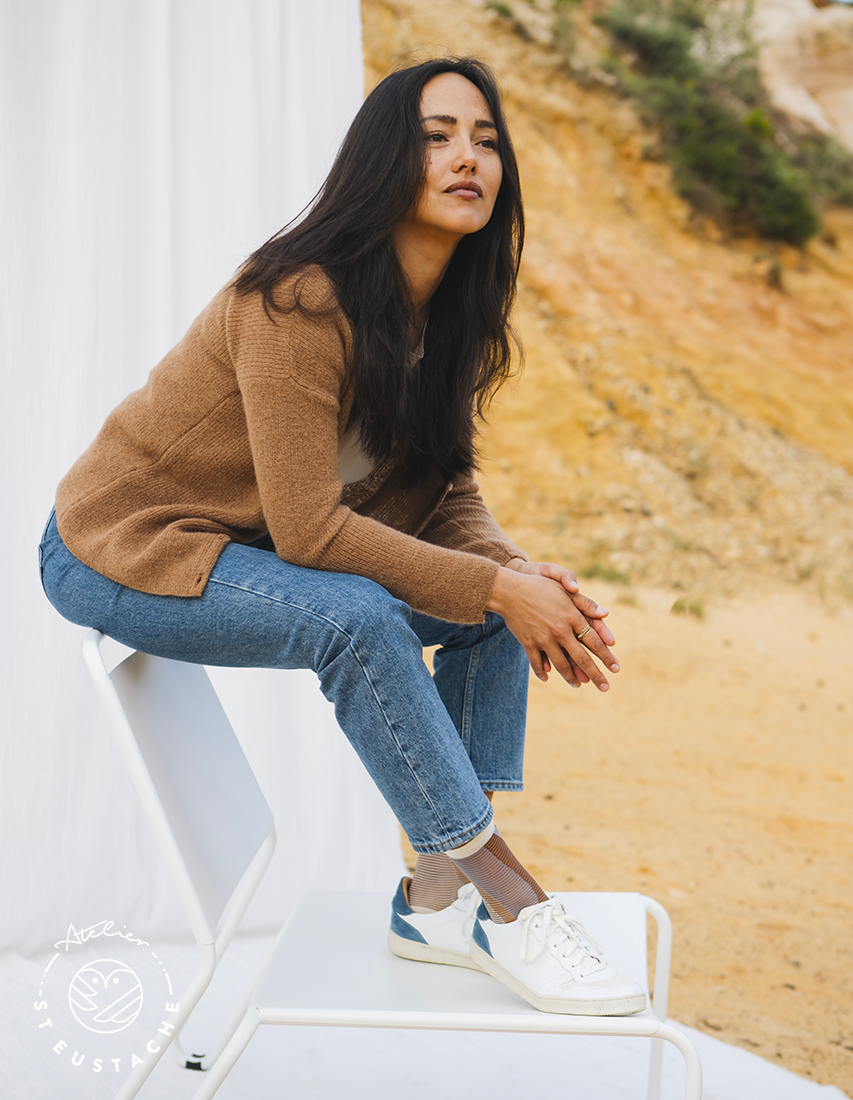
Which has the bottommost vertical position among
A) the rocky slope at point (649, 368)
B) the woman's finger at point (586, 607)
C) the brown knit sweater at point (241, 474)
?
the rocky slope at point (649, 368)

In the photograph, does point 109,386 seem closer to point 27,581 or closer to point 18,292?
point 18,292

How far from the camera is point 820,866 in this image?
386 cm

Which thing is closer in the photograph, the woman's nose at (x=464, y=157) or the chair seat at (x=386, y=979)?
the chair seat at (x=386, y=979)

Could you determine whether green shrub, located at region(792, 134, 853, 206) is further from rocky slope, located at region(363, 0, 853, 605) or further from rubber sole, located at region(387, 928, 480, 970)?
rubber sole, located at region(387, 928, 480, 970)

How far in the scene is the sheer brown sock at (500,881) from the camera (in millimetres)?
1011

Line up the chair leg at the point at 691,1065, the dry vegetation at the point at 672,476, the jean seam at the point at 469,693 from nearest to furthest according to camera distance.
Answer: the chair leg at the point at 691,1065
the jean seam at the point at 469,693
the dry vegetation at the point at 672,476

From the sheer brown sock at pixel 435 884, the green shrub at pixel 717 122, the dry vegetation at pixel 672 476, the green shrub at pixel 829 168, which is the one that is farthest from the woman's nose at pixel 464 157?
the green shrub at pixel 829 168

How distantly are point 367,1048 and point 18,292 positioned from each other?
138cm

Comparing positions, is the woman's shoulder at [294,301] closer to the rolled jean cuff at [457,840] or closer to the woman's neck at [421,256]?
the woman's neck at [421,256]

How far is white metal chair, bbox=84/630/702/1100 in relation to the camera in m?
0.93

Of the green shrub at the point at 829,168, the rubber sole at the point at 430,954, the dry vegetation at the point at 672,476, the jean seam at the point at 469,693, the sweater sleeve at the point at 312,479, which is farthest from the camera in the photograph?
the green shrub at the point at 829,168

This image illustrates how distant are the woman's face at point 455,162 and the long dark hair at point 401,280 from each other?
0.05ft

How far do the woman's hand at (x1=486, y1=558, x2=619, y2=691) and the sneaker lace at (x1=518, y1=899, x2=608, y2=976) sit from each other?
0.78 feet

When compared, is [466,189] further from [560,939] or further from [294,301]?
[560,939]
